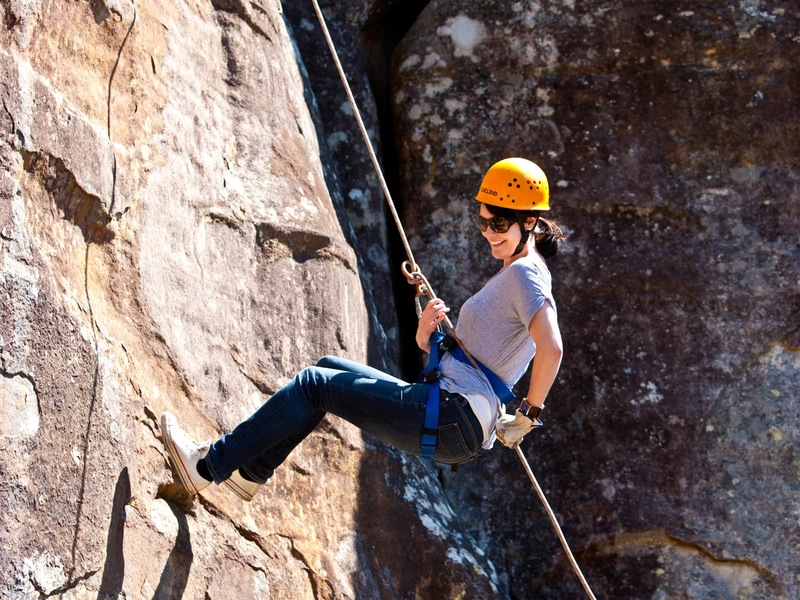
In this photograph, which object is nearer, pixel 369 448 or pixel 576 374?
pixel 369 448

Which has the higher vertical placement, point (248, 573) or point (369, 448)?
point (369, 448)

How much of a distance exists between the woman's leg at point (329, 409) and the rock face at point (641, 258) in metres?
1.83

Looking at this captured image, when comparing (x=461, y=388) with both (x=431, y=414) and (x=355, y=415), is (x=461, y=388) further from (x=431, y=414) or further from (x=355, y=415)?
(x=355, y=415)

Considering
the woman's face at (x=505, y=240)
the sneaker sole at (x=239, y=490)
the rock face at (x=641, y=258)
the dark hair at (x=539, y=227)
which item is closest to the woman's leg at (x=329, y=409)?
the sneaker sole at (x=239, y=490)

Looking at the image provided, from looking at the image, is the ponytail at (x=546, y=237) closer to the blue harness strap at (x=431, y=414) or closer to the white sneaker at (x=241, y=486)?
the blue harness strap at (x=431, y=414)

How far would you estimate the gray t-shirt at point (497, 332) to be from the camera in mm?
3439

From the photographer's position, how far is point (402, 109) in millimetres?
5676

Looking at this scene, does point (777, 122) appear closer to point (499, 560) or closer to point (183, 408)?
point (499, 560)

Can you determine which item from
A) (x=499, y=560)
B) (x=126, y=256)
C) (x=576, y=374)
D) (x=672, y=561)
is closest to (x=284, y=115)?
(x=126, y=256)

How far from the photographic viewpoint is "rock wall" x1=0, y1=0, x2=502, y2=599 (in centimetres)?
325

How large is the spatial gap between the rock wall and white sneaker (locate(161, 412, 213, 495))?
72mm

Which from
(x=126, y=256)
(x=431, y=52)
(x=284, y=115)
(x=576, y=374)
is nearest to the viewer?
(x=126, y=256)

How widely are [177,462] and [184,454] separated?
0.04 metres

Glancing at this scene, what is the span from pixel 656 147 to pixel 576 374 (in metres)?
1.26
